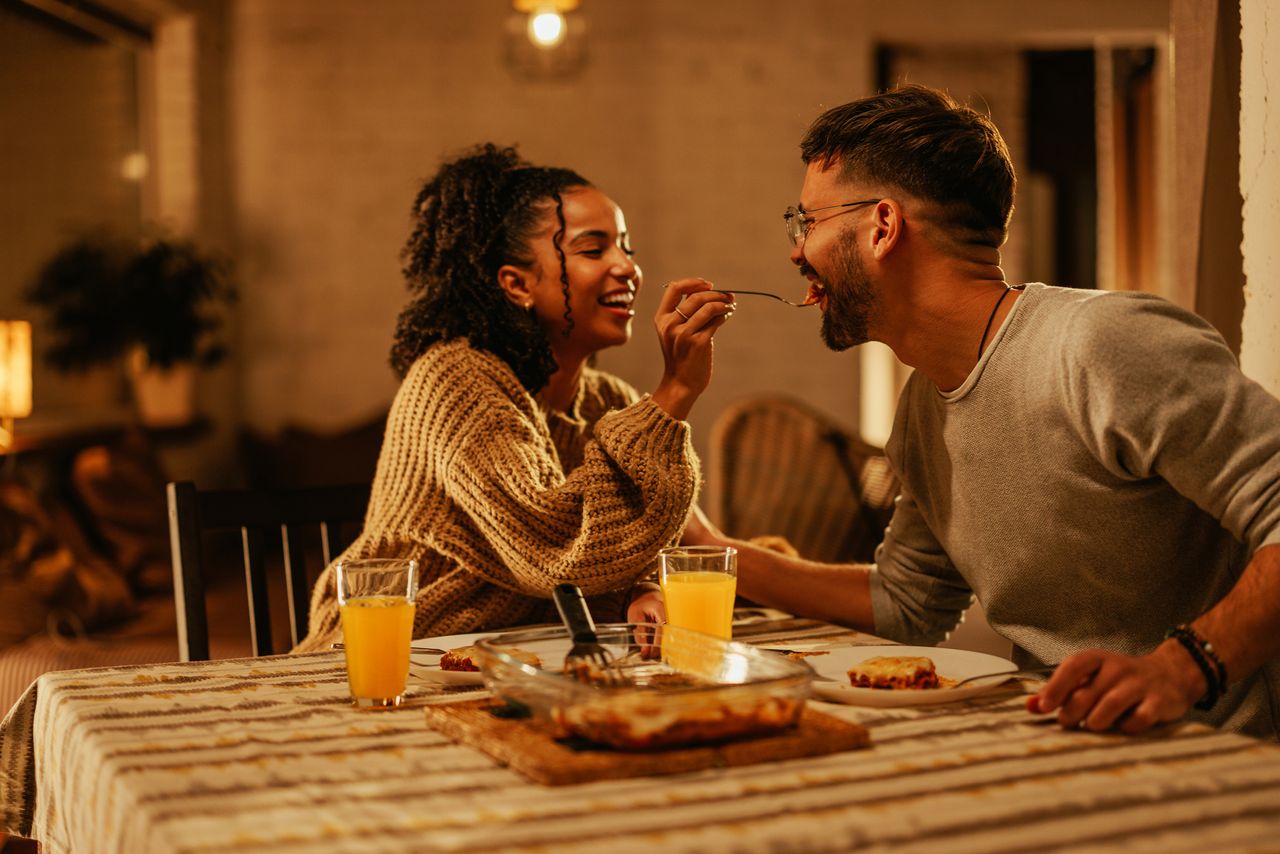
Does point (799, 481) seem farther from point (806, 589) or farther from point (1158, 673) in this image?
point (1158, 673)

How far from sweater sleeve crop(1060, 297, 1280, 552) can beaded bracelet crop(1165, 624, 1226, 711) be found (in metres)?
0.15

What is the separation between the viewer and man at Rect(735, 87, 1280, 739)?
1.24 metres

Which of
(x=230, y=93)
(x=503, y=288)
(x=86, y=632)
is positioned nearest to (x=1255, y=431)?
(x=503, y=288)

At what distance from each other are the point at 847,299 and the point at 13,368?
7.23 feet

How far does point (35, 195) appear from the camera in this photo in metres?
4.06

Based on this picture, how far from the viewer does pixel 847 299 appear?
1.60 meters

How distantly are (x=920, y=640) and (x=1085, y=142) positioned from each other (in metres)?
5.33

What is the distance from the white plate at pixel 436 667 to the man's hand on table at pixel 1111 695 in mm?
501

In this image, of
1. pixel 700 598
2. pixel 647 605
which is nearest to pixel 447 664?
pixel 700 598

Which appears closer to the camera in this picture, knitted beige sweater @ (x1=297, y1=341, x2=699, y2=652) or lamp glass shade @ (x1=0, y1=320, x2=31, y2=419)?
knitted beige sweater @ (x1=297, y1=341, x2=699, y2=652)

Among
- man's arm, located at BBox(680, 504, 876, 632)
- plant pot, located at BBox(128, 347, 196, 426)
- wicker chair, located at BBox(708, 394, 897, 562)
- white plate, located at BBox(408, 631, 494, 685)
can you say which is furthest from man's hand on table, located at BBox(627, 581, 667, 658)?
plant pot, located at BBox(128, 347, 196, 426)

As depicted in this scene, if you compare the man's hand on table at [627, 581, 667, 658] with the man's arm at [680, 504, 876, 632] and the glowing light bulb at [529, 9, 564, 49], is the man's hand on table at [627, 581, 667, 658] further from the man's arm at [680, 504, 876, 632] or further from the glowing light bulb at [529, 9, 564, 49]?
the glowing light bulb at [529, 9, 564, 49]

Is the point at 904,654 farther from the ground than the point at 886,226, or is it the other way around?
the point at 886,226

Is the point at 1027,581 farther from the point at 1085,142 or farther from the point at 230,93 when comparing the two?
the point at 1085,142
